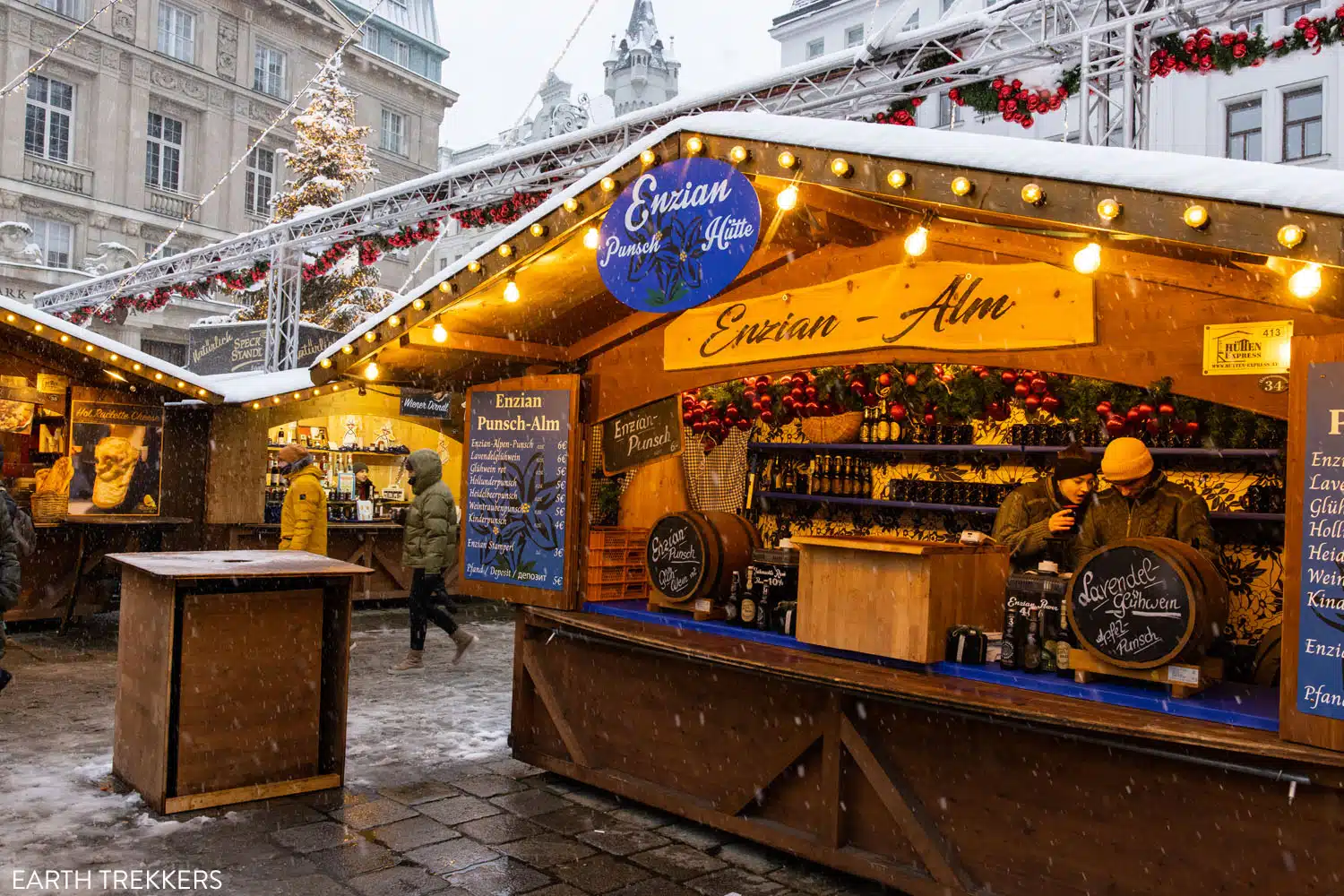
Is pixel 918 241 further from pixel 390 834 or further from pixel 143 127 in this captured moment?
pixel 143 127

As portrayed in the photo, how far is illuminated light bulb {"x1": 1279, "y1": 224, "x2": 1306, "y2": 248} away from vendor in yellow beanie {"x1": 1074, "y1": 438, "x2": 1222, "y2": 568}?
199 cm

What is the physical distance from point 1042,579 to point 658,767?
2.20 m

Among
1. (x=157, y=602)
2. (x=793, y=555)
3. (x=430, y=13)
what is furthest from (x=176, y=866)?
(x=430, y=13)

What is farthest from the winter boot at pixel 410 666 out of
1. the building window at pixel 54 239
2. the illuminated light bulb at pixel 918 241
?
the building window at pixel 54 239

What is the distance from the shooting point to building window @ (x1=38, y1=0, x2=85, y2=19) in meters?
25.5

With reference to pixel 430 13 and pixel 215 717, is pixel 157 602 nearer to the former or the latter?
pixel 215 717

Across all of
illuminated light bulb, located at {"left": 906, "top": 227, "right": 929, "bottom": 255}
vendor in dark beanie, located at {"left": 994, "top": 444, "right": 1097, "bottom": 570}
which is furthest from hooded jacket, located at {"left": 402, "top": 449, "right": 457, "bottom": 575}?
illuminated light bulb, located at {"left": 906, "top": 227, "right": 929, "bottom": 255}

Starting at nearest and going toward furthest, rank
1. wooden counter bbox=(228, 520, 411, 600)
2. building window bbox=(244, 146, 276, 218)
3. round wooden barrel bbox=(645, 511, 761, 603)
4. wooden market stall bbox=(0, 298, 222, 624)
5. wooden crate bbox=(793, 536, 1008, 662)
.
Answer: wooden crate bbox=(793, 536, 1008, 662)
round wooden barrel bbox=(645, 511, 761, 603)
wooden market stall bbox=(0, 298, 222, 624)
wooden counter bbox=(228, 520, 411, 600)
building window bbox=(244, 146, 276, 218)

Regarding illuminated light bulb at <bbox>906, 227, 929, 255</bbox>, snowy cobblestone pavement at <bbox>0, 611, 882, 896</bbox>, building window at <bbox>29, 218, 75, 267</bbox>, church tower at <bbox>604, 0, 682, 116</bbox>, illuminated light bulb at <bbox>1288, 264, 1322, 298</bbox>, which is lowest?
snowy cobblestone pavement at <bbox>0, 611, 882, 896</bbox>

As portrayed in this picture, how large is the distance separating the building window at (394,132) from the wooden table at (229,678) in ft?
108

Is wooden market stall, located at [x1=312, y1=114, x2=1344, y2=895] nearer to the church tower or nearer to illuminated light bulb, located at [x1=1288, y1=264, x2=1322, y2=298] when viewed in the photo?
illuminated light bulb, located at [x1=1288, y1=264, x2=1322, y2=298]

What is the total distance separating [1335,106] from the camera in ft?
76.9

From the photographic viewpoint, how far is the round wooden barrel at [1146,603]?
3.64 metres

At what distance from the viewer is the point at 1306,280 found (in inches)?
126
